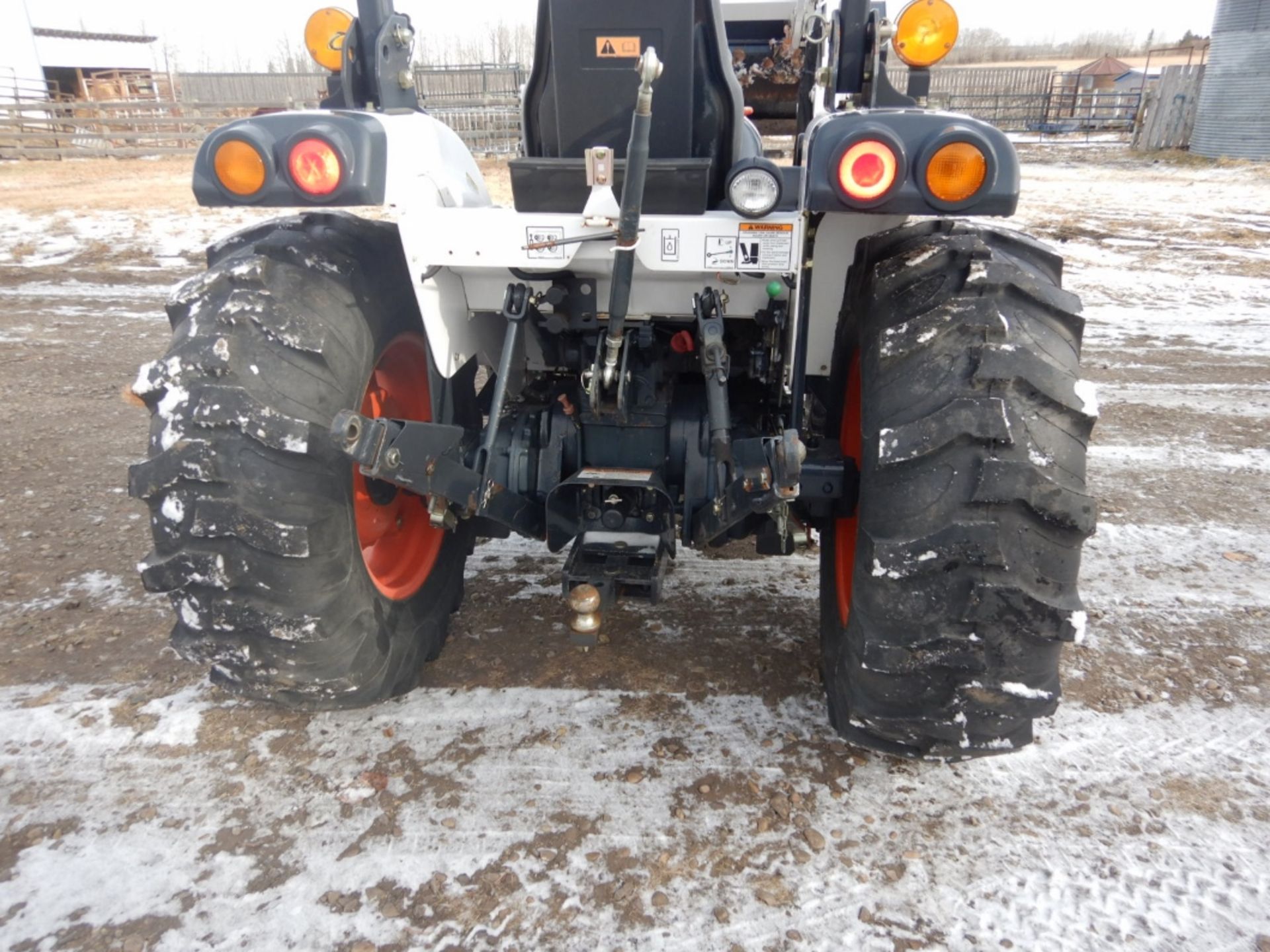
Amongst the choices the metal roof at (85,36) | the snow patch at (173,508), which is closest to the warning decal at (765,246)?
the snow patch at (173,508)

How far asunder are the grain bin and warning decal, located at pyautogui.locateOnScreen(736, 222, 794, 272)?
2093 cm

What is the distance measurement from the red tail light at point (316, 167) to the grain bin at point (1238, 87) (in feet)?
71.1

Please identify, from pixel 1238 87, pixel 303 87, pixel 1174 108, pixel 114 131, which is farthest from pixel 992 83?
pixel 114 131

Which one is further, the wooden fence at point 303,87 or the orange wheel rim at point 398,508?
the wooden fence at point 303,87

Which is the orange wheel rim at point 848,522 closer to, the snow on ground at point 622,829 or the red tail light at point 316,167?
the snow on ground at point 622,829

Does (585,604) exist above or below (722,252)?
below

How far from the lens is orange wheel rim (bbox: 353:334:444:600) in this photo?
273 centimetres

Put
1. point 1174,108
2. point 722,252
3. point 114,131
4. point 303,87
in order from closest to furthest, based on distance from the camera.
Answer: point 722,252 < point 1174,108 < point 114,131 < point 303,87

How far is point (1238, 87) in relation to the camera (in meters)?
18.5

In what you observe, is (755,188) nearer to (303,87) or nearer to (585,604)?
(585,604)

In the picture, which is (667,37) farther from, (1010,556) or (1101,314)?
(1101,314)

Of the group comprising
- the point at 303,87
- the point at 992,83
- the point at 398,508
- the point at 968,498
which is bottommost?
the point at 398,508

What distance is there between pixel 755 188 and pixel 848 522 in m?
1.10

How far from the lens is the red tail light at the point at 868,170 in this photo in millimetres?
1932
